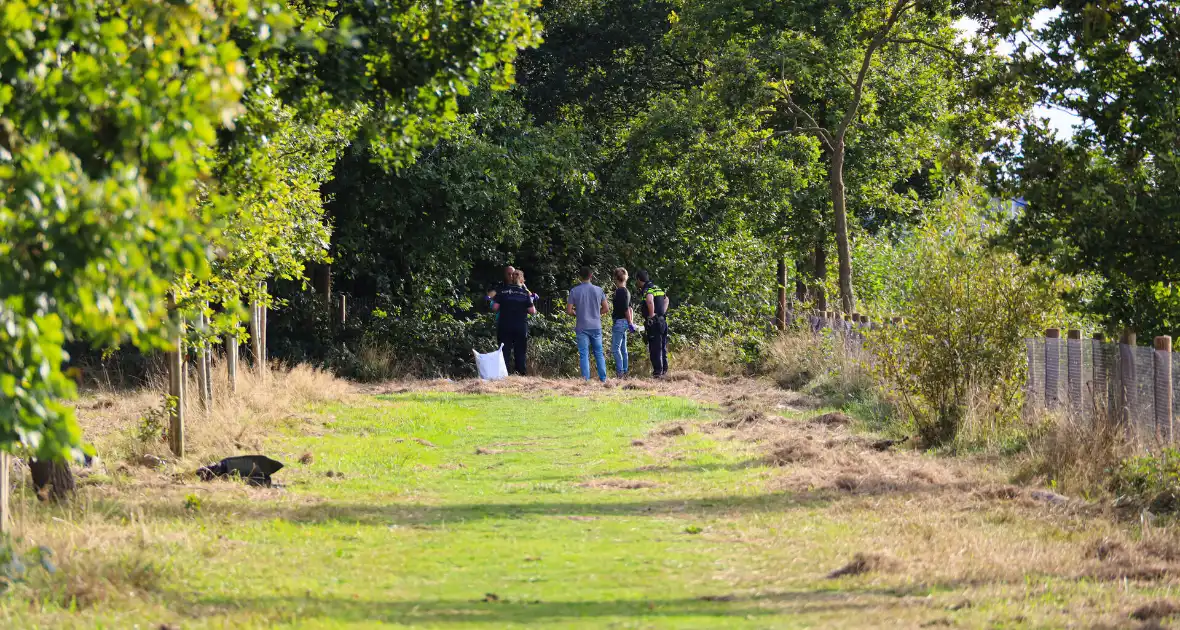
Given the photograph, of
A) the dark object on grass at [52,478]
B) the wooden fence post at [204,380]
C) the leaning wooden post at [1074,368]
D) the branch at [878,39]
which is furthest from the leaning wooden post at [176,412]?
the branch at [878,39]

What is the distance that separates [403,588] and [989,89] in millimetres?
8944

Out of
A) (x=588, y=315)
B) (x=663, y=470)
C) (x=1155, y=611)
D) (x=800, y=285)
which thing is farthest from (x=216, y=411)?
(x=800, y=285)

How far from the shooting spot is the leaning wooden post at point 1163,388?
12.1 metres

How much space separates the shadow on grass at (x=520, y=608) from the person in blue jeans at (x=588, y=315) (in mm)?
18168

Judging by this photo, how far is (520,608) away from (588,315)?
61.0 ft

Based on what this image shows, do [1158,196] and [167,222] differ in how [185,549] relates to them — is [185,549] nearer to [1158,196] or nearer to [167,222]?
[167,222]

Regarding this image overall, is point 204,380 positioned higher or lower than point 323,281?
lower

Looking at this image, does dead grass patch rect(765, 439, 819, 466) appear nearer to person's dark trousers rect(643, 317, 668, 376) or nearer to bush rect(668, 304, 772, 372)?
person's dark trousers rect(643, 317, 668, 376)

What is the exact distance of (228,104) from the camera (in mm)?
5656

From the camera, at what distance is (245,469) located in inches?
483

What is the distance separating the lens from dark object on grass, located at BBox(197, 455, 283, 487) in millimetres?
12180

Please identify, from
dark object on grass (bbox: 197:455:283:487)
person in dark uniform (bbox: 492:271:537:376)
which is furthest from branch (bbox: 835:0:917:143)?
dark object on grass (bbox: 197:455:283:487)

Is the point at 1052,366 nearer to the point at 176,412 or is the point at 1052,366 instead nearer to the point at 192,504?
the point at 176,412

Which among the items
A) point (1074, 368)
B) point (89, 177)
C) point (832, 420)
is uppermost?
point (89, 177)
